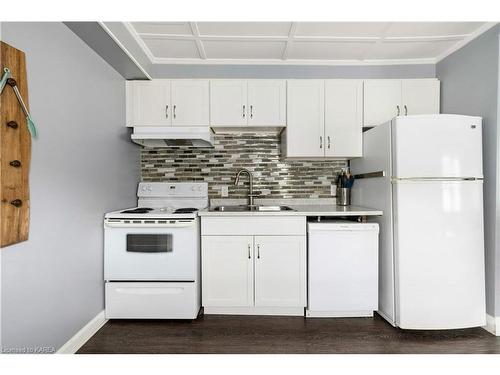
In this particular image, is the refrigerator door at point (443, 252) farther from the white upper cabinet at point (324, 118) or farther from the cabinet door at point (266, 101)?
the cabinet door at point (266, 101)

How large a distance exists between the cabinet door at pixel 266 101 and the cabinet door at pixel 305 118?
0.08 meters

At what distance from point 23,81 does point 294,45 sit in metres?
2.14

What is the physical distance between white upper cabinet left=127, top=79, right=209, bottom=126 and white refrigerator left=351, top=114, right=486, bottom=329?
1791 millimetres

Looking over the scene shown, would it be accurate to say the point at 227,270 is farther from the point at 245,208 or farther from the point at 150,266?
the point at 245,208

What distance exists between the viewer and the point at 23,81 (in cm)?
151

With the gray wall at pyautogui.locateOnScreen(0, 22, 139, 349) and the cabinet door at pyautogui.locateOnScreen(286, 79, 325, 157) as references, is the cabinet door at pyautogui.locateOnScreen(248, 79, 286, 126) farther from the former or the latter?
the gray wall at pyautogui.locateOnScreen(0, 22, 139, 349)

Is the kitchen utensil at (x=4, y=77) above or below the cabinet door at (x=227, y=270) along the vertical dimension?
above

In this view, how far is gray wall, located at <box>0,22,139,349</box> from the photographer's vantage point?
1527 millimetres

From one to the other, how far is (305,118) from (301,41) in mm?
695

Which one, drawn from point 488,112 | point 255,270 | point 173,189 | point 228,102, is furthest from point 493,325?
point 173,189

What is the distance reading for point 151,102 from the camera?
2820 mm

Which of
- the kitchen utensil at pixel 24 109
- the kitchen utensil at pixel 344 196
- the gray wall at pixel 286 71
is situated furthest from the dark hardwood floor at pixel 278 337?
the gray wall at pixel 286 71

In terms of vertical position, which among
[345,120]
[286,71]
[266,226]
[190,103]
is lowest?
[266,226]

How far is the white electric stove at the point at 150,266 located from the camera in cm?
235
